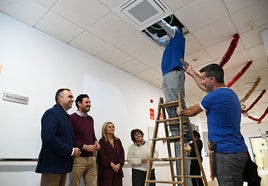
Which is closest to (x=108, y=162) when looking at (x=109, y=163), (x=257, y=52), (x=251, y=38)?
(x=109, y=163)

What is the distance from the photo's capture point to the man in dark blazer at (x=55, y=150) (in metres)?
1.91

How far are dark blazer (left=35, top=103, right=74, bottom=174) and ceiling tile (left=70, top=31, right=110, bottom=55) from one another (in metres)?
1.57

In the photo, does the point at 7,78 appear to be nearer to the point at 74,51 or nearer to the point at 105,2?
the point at 74,51

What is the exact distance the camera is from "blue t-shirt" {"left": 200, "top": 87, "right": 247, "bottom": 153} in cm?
154

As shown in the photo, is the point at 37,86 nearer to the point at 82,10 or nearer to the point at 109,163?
the point at 82,10

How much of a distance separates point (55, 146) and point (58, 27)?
75.6 inches

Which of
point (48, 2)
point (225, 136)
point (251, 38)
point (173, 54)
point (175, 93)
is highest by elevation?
point (251, 38)

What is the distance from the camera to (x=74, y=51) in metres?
3.46

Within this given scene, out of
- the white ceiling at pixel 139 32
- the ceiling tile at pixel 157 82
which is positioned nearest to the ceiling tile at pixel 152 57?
the white ceiling at pixel 139 32

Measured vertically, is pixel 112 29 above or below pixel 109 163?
above

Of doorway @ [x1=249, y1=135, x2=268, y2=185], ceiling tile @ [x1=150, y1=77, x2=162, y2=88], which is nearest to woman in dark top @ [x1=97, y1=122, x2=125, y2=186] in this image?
ceiling tile @ [x1=150, y1=77, x2=162, y2=88]

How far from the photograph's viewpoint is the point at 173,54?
2273mm

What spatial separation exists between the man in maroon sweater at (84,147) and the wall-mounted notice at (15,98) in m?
0.68

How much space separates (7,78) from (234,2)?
3.26 meters
